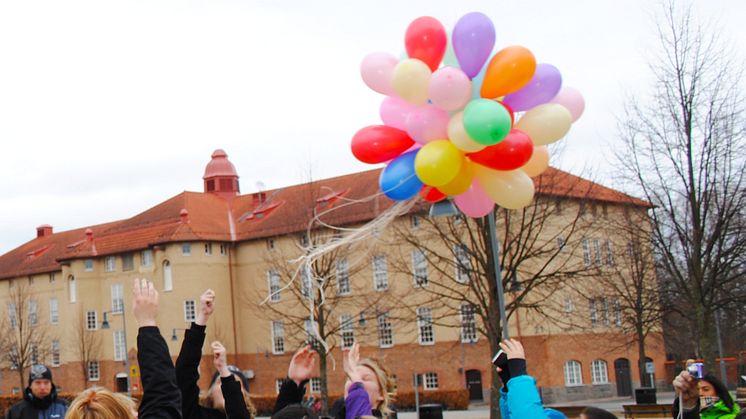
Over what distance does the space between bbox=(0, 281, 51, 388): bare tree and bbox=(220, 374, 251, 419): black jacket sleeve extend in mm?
55686

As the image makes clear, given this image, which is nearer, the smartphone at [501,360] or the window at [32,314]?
→ the smartphone at [501,360]

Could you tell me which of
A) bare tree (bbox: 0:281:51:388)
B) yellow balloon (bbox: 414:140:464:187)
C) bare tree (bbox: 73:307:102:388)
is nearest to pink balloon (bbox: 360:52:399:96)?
yellow balloon (bbox: 414:140:464:187)

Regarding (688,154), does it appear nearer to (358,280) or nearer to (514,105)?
(514,105)

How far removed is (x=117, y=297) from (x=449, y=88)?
56920 mm

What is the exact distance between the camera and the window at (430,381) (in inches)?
1905

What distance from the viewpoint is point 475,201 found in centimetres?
921

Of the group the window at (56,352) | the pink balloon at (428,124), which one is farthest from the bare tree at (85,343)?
the pink balloon at (428,124)

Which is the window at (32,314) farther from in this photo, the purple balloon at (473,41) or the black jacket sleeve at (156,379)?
the black jacket sleeve at (156,379)

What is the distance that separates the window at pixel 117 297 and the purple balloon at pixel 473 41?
55.8 meters

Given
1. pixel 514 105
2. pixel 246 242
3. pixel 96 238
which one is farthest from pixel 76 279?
pixel 514 105

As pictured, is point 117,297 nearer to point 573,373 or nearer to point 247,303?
point 247,303

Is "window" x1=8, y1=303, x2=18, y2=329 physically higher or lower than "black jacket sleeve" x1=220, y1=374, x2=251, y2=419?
higher

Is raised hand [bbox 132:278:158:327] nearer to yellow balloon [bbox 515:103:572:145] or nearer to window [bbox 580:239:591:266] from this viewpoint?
yellow balloon [bbox 515:103:572:145]

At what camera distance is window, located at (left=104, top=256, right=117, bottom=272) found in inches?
2440
